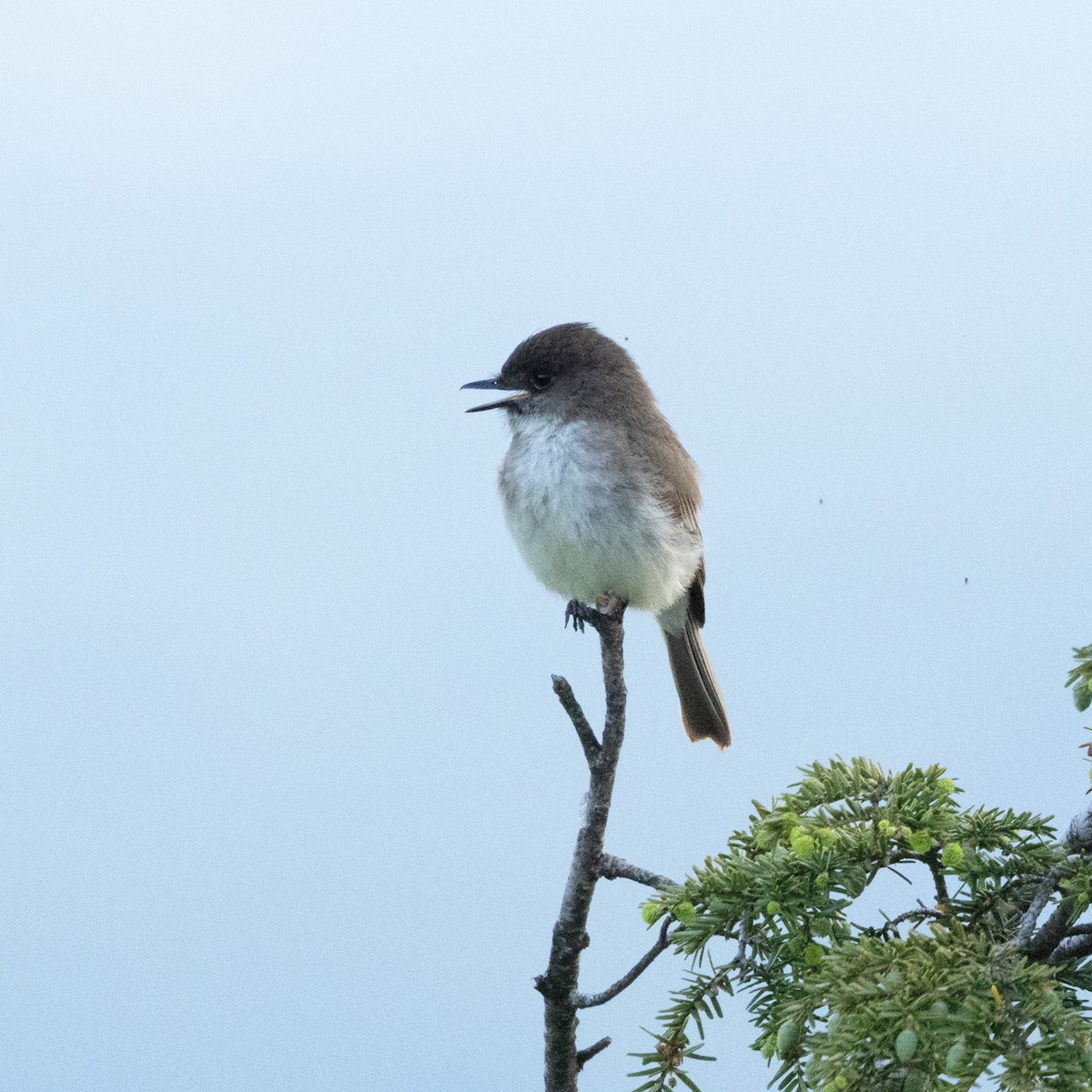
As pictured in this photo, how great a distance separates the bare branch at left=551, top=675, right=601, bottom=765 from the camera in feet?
11.5

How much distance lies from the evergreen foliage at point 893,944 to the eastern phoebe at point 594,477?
69.2 inches

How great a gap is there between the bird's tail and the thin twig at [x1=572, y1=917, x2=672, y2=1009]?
7.09 ft

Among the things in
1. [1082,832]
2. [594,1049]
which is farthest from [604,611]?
[1082,832]

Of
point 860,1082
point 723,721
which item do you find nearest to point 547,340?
point 723,721

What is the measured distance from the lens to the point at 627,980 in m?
3.24

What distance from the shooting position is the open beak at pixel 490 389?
5.18 metres

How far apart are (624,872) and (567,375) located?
2.22 meters

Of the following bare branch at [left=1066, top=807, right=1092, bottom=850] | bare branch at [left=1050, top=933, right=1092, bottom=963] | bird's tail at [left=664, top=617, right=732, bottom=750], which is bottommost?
bare branch at [left=1050, top=933, right=1092, bottom=963]

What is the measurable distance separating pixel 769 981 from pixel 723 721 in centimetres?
299

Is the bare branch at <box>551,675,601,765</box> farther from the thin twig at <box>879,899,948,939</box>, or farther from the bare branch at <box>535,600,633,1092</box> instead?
the thin twig at <box>879,899,948,939</box>

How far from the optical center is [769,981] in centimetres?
261

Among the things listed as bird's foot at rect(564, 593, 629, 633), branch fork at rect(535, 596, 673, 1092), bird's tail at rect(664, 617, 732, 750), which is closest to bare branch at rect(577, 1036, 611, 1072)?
branch fork at rect(535, 596, 673, 1092)

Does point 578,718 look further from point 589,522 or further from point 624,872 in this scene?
point 589,522

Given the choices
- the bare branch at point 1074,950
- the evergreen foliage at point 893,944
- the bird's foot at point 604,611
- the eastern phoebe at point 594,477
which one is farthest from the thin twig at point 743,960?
the eastern phoebe at point 594,477
